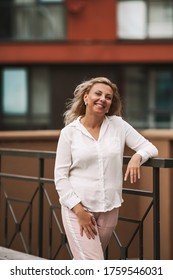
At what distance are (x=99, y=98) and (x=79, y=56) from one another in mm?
15889

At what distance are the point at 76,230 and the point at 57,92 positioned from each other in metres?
16.8

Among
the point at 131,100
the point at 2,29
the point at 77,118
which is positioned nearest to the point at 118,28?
the point at 131,100

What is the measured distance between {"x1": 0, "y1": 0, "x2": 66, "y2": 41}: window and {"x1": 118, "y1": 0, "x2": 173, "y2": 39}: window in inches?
74.7

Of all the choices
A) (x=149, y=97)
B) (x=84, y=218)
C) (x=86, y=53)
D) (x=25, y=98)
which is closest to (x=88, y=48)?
(x=86, y=53)

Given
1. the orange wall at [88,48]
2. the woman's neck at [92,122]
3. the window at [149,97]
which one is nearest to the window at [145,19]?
the orange wall at [88,48]

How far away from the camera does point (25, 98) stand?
21.5 m

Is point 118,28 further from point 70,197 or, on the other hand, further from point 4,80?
point 70,197

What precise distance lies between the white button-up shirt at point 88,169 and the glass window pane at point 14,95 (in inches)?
680

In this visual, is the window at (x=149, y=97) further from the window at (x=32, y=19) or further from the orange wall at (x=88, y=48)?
the window at (x=32, y=19)

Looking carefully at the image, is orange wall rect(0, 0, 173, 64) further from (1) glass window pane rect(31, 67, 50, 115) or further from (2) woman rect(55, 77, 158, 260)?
(2) woman rect(55, 77, 158, 260)

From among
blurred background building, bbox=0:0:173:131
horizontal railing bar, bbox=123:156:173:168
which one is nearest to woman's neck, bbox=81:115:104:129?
horizontal railing bar, bbox=123:156:173:168

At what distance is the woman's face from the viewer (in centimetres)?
418
